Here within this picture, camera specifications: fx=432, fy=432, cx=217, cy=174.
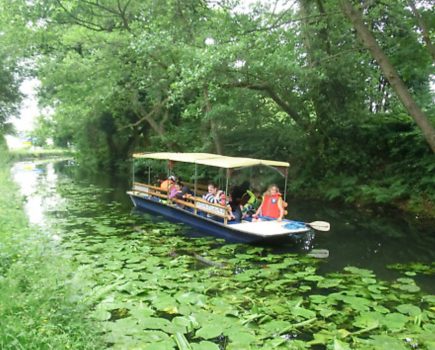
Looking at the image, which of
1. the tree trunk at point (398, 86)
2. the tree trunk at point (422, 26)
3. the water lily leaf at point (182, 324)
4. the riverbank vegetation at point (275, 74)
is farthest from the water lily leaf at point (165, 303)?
the riverbank vegetation at point (275, 74)

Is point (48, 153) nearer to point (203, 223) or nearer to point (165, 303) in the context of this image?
A: point (203, 223)

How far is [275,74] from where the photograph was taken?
1423 centimetres

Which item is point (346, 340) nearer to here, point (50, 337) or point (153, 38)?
point (50, 337)

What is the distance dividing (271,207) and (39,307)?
7334 millimetres

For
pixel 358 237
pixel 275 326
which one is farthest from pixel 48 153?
pixel 275 326

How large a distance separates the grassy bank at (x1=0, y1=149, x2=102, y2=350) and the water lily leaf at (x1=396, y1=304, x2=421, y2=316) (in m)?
4.13

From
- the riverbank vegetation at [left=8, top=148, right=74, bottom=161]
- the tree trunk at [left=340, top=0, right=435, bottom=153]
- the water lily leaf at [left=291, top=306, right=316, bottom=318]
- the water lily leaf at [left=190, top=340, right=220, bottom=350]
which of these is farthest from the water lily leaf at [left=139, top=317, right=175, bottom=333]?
the riverbank vegetation at [left=8, top=148, right=74, bottom=161]

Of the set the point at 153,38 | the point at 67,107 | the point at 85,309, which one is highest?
the point at 153,38

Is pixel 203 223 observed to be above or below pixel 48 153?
below

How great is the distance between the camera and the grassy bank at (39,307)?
379 centimetres

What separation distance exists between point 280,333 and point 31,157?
5566cm

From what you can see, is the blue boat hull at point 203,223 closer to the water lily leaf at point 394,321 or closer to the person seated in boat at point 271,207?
the person seated in boat at point 271,207

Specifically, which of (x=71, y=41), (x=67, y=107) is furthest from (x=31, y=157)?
(x=71, y=41)

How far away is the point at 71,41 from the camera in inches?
705
